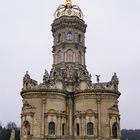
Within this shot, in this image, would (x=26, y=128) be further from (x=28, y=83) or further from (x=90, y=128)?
(x=90, y=128)

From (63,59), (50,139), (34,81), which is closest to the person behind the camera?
(50,139)

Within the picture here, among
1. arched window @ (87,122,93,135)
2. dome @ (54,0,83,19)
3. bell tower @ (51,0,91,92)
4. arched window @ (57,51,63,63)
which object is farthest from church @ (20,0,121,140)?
dome @ (54,0,83,19)

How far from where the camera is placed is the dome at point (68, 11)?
2029 inches

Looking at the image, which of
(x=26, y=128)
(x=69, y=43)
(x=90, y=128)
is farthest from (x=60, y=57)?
(x=90, y=128)

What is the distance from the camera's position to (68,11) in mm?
51562

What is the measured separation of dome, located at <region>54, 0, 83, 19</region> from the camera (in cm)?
5154

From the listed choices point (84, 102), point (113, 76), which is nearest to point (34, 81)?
point (84, 102)

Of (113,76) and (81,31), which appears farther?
(81,31)

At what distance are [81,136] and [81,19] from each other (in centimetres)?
1700

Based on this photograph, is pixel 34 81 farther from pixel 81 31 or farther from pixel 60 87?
pixel 81 31

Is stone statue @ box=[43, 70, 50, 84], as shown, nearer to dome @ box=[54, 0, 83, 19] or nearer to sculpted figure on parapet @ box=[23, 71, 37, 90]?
sculpted figure on parapet @ box=[23, 71, 37, 90]

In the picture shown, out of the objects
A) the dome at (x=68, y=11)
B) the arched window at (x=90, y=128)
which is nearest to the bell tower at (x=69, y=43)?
the dome at (x=68, y=11)

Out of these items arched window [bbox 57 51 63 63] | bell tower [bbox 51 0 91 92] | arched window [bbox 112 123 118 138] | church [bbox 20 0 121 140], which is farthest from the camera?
arched window [bbox 57 51 63 63]

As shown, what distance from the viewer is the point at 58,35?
168ft
